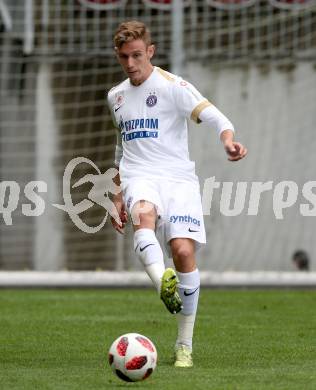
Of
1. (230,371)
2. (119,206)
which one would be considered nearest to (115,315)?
(119,206)

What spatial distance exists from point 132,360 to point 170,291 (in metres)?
0.40

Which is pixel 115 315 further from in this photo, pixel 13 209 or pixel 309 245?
pixel 309 245

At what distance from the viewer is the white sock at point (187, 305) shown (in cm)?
733

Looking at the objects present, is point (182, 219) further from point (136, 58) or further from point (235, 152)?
point (136, 58)

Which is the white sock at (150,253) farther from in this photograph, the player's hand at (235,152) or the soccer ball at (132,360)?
the player's hand at (235,152)

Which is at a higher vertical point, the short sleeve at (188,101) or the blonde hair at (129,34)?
the blonde hair at (129,34)

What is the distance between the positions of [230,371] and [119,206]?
1305 millimetres

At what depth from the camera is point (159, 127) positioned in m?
7.46

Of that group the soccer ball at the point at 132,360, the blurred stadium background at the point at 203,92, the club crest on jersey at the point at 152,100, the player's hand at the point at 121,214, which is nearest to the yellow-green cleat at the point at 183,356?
the soccer ball at the point at 132,360

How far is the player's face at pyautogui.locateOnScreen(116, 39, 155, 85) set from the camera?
23.9 feet

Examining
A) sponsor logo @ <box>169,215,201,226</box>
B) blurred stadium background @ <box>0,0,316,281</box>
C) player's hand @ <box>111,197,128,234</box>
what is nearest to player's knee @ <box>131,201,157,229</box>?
sponsor logo @ <box>169,215,201,226</box>

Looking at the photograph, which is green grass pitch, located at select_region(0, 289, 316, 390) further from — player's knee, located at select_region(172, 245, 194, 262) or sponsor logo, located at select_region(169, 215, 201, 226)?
sponsor logo, located at select_region(169, 215, 201, 226)

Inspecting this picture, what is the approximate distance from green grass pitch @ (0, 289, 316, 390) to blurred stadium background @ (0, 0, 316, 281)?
0.89m

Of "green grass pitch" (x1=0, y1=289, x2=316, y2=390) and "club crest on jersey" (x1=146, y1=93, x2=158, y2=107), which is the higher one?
"club crest on jersey" (x1=146, y1=93, x2=158, y2=107)
